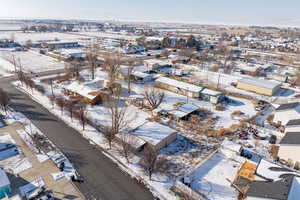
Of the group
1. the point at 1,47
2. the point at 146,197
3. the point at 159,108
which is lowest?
the point at 146,197

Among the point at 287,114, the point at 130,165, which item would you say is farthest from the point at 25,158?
the point at 287,114

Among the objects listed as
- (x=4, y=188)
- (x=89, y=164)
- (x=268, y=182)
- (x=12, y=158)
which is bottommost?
(x=89, y=164)

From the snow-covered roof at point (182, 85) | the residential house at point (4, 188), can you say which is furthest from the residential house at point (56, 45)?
the residential house at point (4, 188)

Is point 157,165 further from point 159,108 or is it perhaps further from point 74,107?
point 74,107

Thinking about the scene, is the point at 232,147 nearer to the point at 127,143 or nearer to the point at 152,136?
the point at 152,136

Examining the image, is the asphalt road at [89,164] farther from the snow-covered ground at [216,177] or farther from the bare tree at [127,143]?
the snow-covered ground at [216,177]

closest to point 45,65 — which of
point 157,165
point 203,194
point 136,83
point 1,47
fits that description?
point 136,83
